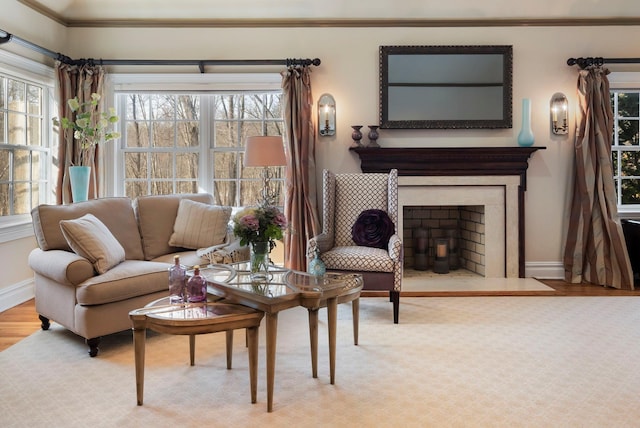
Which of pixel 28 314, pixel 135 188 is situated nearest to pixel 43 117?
pixel 135 188

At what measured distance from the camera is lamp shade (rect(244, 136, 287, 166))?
447 centimetres

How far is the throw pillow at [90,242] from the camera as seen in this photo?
11.0 ft

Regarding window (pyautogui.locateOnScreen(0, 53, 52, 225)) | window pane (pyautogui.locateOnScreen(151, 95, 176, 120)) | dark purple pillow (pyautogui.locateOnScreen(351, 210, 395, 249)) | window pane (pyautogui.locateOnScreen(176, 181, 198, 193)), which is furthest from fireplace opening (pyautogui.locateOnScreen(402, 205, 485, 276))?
window (pyautogui.locateOnScreen(0, 53, 52, 225))

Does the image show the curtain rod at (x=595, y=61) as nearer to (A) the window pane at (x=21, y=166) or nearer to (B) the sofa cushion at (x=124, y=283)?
(B) the sofa cushion at (x=124, y=283)

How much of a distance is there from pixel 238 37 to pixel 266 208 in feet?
9.84

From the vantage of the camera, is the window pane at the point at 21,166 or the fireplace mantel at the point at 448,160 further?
the fireplace mantel at the point at 448,160

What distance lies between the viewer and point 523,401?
2.53m

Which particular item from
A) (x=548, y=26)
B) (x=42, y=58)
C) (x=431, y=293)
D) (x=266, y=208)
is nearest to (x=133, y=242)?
→ (x=266, y=208)

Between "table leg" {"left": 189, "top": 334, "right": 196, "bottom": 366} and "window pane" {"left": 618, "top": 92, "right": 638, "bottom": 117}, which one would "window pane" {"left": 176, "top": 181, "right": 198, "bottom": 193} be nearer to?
"table leg" {"left": 189, "top": 334, "right": 196, "bottom": 366}

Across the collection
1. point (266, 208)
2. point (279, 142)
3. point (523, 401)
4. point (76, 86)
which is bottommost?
point (523, 401)

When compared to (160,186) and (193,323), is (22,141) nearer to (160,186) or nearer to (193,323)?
(160,186)

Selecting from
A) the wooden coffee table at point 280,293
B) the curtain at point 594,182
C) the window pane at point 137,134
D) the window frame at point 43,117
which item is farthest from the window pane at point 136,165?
the curtain at point 594,182

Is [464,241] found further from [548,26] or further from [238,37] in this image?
[238,37]

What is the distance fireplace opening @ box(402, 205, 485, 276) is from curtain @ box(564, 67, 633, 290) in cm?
100
